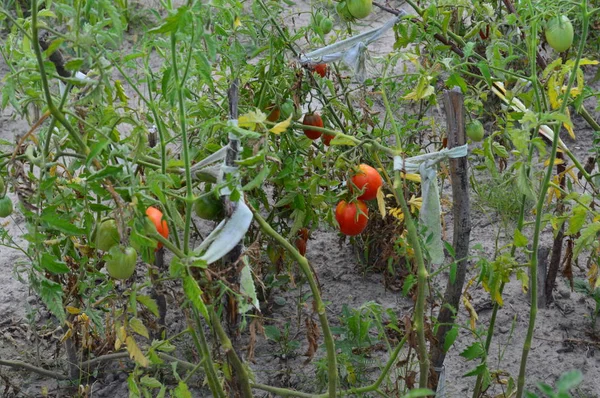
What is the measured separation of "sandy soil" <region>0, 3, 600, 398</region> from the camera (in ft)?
7.50

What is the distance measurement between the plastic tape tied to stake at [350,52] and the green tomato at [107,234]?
0.85 m

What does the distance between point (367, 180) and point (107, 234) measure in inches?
27.7

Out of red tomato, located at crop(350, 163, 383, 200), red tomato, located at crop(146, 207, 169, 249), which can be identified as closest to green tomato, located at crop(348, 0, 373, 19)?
red tomato, located at crop(350, 163, 383, 200)

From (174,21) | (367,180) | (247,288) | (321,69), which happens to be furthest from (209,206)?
(321,69)

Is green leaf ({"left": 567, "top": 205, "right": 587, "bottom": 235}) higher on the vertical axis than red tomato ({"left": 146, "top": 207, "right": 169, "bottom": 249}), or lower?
lower

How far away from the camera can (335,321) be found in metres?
2.54

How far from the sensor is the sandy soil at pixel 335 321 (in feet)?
7.50

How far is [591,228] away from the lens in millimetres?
1721

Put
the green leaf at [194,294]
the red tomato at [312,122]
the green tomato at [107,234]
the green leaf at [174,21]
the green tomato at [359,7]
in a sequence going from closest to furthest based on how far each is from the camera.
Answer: the green leaf at [174,21], the green leaf at [194,294], the green tomato at [107,234], the green tomato at [359,7], the red tomato at [312,122]

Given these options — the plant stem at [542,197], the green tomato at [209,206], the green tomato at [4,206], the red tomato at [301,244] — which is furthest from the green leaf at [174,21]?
the red tomato at [301,244]

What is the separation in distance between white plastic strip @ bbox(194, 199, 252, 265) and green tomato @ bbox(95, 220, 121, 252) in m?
0.16

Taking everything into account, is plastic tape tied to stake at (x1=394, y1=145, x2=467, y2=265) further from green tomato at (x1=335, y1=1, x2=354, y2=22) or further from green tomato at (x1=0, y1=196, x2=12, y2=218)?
green tomato at (x1=0, y1=196, x2=12, y2=218)

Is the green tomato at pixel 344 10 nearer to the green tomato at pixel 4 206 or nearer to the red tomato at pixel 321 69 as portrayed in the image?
the red tomato at pixel 321 69

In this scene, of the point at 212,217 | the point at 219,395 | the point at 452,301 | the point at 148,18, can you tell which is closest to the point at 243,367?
the point at 219,395
